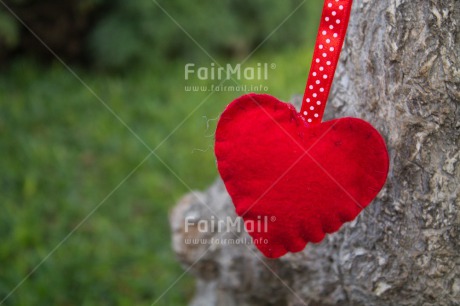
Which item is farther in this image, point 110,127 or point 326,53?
point 110,127

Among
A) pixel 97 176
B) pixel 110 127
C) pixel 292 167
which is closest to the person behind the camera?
pixel 292 167

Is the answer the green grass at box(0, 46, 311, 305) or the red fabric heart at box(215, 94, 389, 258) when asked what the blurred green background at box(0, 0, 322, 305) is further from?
the red fabric heart at box(215, 94, 389, 258)

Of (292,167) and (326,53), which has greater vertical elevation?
(326,53)

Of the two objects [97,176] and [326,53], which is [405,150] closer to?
[326,53]

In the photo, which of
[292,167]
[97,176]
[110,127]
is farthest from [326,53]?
[110,127]

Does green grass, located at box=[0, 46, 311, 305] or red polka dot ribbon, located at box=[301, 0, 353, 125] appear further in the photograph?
green grass, located at box=[0, 46, 311, 305]

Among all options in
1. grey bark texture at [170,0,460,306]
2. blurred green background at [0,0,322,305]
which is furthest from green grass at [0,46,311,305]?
grey bark texture at [170,0,460,306]

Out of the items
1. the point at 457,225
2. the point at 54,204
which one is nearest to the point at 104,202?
the point at 54,204
